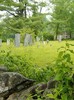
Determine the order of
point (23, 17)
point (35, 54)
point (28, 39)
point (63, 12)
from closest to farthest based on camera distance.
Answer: point (35, 54)
point (28, 39)
point (23, 17)
point (63, 12)

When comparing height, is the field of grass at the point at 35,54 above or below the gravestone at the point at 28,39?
above

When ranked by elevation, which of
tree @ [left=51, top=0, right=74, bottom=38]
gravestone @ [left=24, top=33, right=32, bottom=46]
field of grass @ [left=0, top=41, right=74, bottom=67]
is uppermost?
field of grass @ [left=0, top=41, right=74, bottom=67]

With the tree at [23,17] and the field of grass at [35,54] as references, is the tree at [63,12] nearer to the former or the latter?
the tree at [23,17]

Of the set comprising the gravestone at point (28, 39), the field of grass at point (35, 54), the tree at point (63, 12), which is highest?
the field of grass at point (35, 54)

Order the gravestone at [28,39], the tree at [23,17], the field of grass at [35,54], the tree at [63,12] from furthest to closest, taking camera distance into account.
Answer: the tree at [63,12]
the tree at [23,17]
the gravestone at [28,39]
the field of grass at [35,54]

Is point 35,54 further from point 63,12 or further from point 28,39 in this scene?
point 63,12

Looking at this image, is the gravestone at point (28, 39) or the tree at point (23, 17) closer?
the gravestone at point (28, 39)

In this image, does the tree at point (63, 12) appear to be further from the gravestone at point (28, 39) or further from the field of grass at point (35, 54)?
the field of grass at point (35, 54)

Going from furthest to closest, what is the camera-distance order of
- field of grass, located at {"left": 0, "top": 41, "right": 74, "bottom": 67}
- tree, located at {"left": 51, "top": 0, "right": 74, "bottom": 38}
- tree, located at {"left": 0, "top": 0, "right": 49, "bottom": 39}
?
tree, located at {"left": 51, "top": 0, "right": 74, "bottom": 38} < tree, located at {"left": 0, "top": 0, "right": 49, "bottom": 39} < field of grass, located at {"left": 0, "top": 41, "right": 74, "bottom": 67}

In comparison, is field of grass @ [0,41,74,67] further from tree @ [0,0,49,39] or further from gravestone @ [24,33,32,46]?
tree @ [0,0,49,39]

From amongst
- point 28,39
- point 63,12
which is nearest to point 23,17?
point 28,39

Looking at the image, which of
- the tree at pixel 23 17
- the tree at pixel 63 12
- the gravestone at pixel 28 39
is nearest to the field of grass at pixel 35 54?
the gravestone at pixel 28 39

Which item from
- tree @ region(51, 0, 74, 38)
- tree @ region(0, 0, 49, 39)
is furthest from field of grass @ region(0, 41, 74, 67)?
tree @ region(51, 0, 74, 38)

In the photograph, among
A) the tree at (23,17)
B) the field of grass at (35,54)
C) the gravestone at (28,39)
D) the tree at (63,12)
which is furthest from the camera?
the tree at (63,12)
